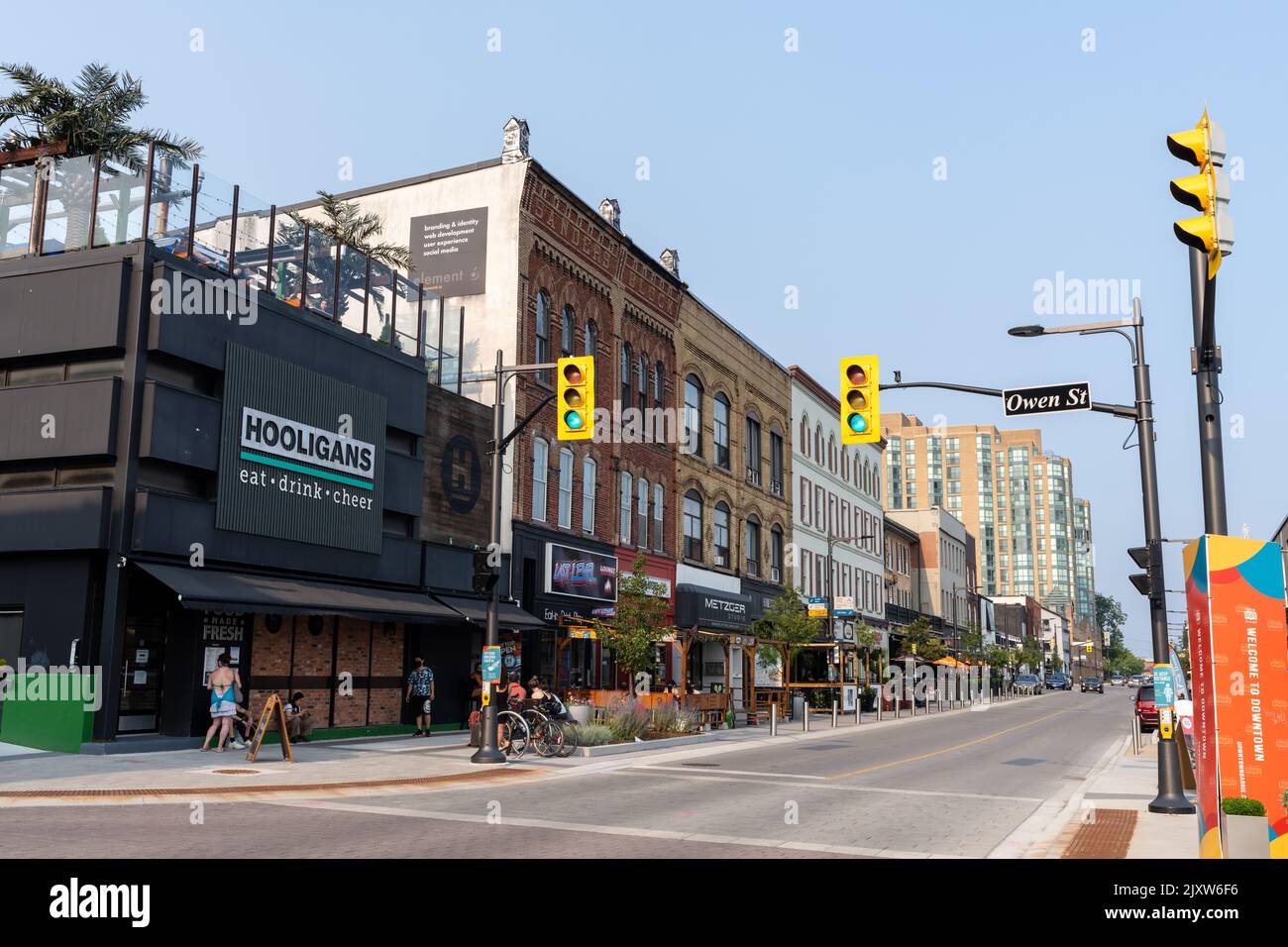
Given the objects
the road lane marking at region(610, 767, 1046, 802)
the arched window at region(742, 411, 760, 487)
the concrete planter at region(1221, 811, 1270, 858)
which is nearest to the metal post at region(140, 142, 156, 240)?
the road lane marking at region(610, 767, 1046, 802)

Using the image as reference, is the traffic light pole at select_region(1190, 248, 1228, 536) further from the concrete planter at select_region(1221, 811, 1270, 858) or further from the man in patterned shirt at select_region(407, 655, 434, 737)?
the man in patterned shirt at select_region(407, 655, 434, 737)

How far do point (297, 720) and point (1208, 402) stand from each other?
18065mm

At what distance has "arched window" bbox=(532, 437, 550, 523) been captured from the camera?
32.7m

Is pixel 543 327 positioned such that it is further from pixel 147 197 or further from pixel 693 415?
pixel 147 197

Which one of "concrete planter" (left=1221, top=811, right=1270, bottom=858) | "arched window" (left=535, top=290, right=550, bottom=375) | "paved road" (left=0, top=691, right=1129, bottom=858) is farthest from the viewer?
"arched window" (left=535, top=290, right=550, bottom=375)

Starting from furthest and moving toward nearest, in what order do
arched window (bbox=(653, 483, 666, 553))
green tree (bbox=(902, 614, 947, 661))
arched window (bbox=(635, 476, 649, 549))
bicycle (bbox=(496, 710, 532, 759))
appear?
1. green tree (bbox=(902, 614, 947, 661))
2. arched window (bbox=(653, 483, 666, 553))
3. arched window (bbox=(635, 476, 649, 549))
4. bicycle (bbox=(496, 710, 532, 759))

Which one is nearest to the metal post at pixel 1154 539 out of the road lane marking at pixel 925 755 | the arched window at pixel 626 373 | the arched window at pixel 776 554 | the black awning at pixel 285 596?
the road lane marking at pixel 925 755

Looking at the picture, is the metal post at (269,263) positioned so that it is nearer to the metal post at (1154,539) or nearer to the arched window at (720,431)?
the metal post at (1154,539)

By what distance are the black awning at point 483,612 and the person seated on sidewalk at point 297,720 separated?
16.8 ft

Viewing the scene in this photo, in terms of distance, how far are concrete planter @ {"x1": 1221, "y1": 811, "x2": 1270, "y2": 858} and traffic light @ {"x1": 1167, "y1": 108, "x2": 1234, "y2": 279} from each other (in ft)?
13.5

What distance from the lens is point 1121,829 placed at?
1285 cm

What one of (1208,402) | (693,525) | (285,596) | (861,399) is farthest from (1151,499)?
(693,525)
